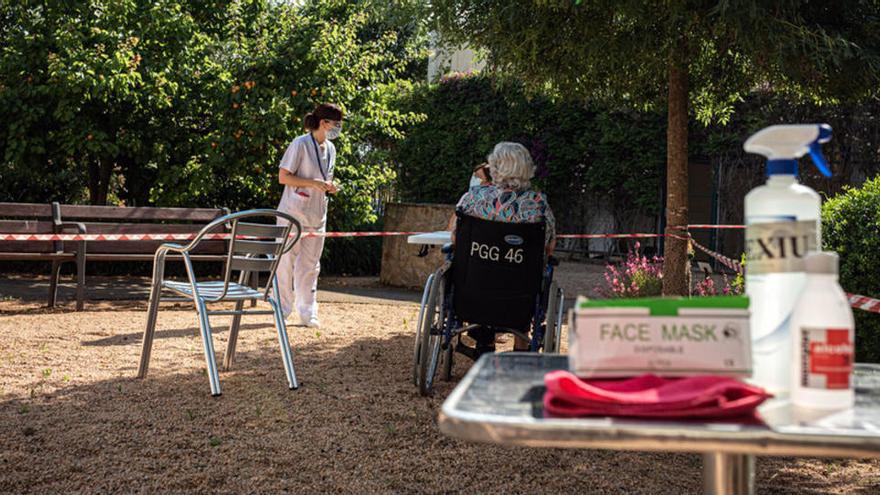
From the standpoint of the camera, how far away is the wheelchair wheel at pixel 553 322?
465 centimetres

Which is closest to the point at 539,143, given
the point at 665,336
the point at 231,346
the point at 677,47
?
the point at 677,47

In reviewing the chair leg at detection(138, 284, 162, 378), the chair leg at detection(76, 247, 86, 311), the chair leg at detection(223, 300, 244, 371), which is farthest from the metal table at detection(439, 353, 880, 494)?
the chair leg at detection(76, 247, 86, 311)

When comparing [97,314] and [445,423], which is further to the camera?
[97,314]

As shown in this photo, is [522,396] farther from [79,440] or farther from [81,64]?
[81,64]

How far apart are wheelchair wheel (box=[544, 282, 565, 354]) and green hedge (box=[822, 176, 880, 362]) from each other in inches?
61.8

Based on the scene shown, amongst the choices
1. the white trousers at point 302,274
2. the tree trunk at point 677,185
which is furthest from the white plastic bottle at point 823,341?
the white trousers at point 302,274

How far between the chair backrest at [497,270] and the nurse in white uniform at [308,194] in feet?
8.59

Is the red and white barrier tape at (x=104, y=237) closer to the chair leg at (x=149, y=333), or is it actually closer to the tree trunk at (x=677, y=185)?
the chair leg at (x=149, y=333)

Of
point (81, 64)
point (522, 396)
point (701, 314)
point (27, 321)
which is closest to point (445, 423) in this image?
point (522, 396)

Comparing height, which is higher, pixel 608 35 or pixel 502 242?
pixel 608 35

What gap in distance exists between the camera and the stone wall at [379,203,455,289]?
11041mm

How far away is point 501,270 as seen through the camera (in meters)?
4.79

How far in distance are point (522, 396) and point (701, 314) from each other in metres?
0.28

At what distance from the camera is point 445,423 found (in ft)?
3.99
